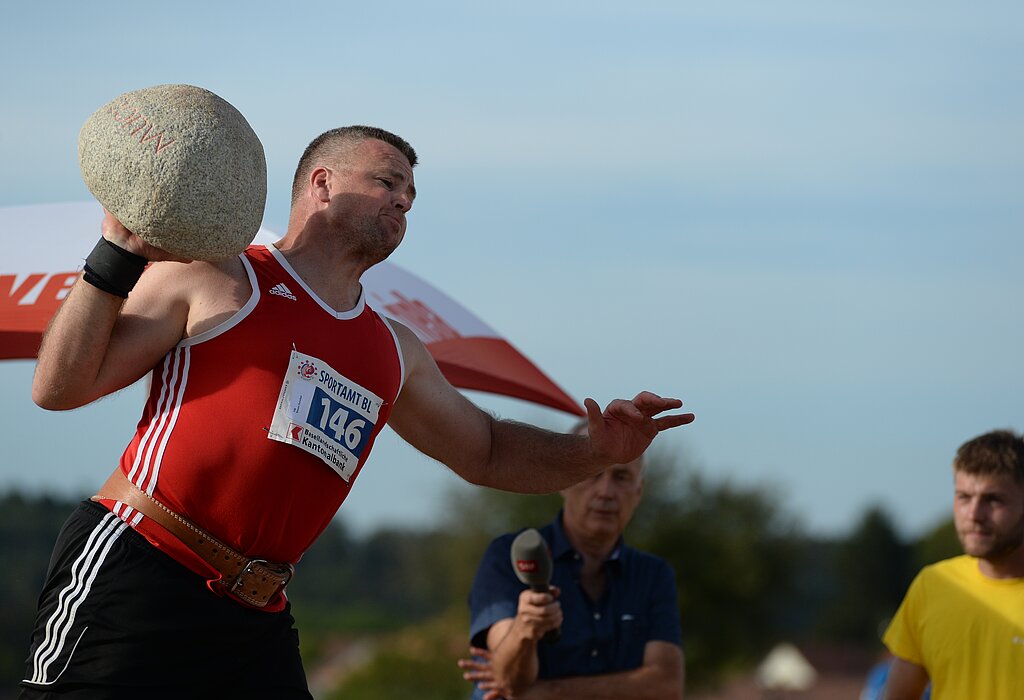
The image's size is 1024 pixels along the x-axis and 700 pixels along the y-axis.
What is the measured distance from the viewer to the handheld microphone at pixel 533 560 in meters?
5.49

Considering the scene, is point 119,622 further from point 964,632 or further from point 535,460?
point 964,632

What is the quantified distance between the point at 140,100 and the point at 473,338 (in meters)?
3.34

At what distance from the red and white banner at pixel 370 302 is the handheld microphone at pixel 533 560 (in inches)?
43.7

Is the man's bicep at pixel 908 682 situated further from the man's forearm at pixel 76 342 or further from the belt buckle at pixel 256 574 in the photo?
the man's forearm at pixel 76 342

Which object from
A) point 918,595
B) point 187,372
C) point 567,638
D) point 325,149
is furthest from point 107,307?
point 918,595

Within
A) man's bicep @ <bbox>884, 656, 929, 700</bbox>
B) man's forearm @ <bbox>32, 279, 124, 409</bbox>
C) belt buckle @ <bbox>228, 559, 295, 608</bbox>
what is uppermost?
man's forearm @ <bbox>32, 279, 124, 409</bbox>

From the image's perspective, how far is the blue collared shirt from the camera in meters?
6.15

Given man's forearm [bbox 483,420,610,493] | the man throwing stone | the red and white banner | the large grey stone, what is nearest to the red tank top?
the man throwing stone

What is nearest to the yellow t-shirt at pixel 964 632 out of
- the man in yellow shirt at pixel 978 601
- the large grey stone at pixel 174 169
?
the man in yellow shirt at pixel 978 601

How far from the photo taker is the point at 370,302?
6.39m

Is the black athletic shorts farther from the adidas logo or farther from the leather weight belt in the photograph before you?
the adidas logo

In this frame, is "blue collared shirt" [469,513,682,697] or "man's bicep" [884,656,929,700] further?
"man's bicep" [884,656,929,700]

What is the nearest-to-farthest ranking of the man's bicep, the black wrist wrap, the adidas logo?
1. the black wrist wrap
2. the adidas logo
3. the man's bicep

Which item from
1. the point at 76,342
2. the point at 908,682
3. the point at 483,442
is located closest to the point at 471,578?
the point at 908,682
